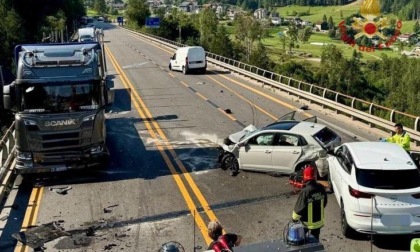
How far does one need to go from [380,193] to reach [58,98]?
28.9 feet

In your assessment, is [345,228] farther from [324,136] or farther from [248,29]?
[248,29]

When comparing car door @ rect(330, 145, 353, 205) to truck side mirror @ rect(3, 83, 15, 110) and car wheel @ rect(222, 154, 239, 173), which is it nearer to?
car wheel @ rect(222, 154, 239, 173)

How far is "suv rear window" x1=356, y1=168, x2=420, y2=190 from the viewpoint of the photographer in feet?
31.6

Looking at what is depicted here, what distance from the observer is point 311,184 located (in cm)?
823

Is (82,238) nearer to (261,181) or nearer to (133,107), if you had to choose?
(261,181)

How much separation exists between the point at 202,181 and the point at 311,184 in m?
6.29

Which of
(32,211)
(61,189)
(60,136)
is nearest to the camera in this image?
(32,211)

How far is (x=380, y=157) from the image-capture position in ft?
33.6

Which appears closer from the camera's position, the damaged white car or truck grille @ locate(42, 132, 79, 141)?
the damaged white car

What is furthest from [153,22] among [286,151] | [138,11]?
[286,151]

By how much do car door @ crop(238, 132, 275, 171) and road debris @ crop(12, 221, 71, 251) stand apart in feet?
17.9

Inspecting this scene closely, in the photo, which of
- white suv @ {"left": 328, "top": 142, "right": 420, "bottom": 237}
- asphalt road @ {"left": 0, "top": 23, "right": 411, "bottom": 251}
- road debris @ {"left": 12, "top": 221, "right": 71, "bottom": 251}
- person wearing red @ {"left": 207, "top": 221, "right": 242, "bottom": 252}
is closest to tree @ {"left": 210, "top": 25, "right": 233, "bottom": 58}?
asphalt road @ {"left": 0, "top": 23, "right": 411, "bottom": 251}

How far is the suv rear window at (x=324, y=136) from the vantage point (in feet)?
44.9

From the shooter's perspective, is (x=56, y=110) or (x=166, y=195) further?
(x=56, y=110)
